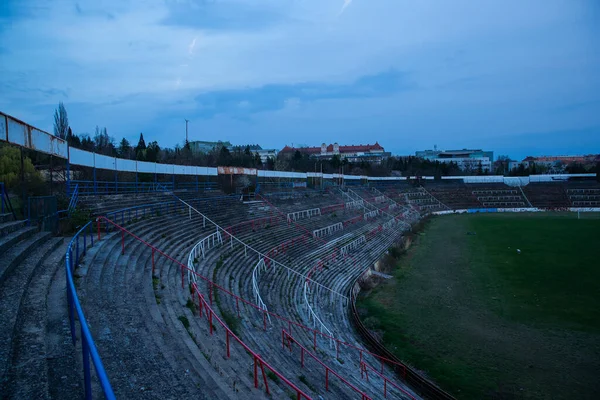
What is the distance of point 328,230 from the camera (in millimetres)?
30859

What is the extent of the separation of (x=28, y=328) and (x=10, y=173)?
1335 centimetres

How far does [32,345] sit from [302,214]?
90.8 feet

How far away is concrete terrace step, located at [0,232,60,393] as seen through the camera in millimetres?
4848

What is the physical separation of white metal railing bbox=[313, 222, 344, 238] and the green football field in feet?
19.9

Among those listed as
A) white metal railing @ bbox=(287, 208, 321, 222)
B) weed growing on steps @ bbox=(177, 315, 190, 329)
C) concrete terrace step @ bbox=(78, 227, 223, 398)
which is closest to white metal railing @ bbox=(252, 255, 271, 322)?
weed growing on steps @ bbox=(177, 315, 190, 329)

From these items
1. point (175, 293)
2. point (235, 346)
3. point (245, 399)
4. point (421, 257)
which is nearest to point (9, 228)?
point (175, 293)

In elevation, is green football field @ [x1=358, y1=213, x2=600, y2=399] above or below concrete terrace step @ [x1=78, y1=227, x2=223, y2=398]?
below

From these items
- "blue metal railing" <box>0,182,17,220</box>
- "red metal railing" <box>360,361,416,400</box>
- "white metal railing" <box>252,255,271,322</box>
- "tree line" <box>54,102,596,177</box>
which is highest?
"tree line" <box>54,102,596,177</box>

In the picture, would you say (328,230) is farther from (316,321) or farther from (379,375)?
(379,375)

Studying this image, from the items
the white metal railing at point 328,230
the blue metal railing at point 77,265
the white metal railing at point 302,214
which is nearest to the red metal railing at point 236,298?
the blue metal railing at point 77,265

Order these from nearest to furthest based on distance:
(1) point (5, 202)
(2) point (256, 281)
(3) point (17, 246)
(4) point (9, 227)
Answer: (3) point (17, 246) → (4) point (9, 227) → (1) point (5, 202) → (2) point (256, 281)

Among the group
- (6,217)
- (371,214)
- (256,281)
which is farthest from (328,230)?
(6,217)

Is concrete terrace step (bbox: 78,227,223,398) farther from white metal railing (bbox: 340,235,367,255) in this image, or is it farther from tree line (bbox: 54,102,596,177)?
tree line (bbox: 54,102,596,177)

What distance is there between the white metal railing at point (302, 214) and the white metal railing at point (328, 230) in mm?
Answer: 2303
